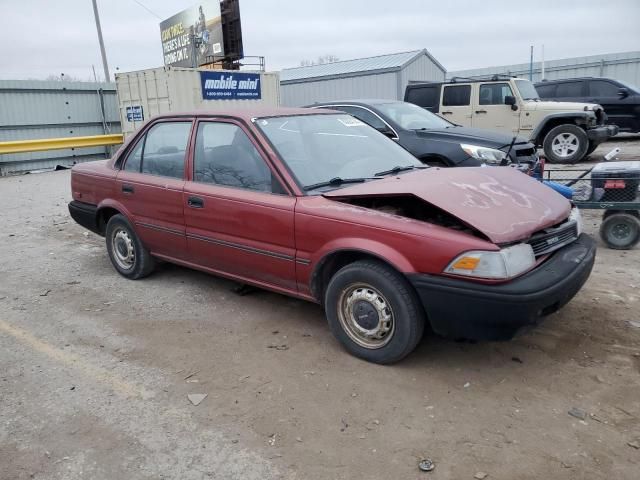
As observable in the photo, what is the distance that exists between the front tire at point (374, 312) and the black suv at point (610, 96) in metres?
13.8

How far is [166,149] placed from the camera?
188 inches

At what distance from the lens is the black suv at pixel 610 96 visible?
47.2 ft

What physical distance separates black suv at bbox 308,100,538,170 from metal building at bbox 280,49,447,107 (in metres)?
13.7

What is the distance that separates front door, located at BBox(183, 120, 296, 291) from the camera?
3809 mm

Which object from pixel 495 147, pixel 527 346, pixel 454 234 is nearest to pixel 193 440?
pixel 454 234

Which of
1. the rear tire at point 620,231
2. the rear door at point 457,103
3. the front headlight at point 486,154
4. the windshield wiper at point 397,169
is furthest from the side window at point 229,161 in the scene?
the rear door at point 457,103

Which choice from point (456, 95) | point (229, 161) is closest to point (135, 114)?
point (456, 95)

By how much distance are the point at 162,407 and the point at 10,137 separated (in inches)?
604

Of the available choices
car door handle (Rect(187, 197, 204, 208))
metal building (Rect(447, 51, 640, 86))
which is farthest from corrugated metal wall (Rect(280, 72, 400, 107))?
car door handle (Rect(187, 197, 204, 208))

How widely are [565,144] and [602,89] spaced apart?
159 inches

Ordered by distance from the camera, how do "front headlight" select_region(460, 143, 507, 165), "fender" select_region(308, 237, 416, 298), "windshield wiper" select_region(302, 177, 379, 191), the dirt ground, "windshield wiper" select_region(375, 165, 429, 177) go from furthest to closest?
"front headlight" select_region(460, 143, 507, 165) < "windshield wiper" select_region(375, 165, 429, 177) < "windshield wiper" select_region(302, 177, 379, 191) < "fender" select_region(308, 237, 416, 298) < the dirt ground

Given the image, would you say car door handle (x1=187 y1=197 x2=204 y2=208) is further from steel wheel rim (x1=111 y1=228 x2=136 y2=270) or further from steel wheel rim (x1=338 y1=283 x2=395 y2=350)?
steel wheel rim (x1=338 y1=283 x2=395 y2=350)

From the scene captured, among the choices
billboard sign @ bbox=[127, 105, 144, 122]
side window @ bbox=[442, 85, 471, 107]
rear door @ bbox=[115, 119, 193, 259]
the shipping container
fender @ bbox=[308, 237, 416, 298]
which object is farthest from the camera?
billboard sign @ bbox=[127, 105, 144, 122]

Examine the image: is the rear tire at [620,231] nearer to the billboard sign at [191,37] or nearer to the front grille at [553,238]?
the front grille at [553,238]
